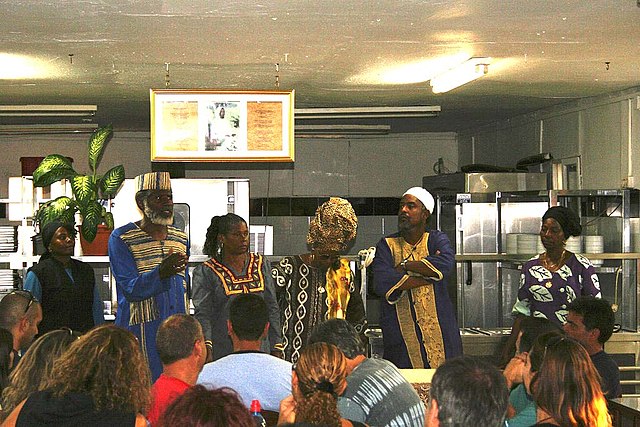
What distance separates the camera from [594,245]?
26.0 feet

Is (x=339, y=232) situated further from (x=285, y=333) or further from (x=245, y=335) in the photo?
(x=245, y=335)

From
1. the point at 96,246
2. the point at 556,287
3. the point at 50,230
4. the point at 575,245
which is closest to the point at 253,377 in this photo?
the point at 556,287

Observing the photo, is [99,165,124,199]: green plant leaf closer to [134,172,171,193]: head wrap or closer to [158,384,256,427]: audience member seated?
[134,172,171,193]: head wrap

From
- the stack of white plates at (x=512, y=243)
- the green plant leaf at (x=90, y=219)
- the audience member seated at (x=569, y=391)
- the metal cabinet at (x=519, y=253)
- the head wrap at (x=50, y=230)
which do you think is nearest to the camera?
the audience member seated at (x=569, y=391)

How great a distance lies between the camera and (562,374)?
3.18 meters

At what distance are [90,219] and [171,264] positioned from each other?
2.12m

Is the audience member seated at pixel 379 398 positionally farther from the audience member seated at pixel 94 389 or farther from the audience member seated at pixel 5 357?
the audience member seated at pixel 5 357

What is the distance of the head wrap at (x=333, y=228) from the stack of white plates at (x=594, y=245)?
3130mm

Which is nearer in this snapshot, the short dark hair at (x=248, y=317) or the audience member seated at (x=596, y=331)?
the short dark hair at (x=248, y=317)

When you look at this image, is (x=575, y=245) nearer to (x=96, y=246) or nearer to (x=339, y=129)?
(x=339, y=129)

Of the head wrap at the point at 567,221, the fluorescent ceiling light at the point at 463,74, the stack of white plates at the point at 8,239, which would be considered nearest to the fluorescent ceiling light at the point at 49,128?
the stack of white plates at the point at 8,239

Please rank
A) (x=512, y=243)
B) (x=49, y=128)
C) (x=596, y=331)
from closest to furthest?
(x=596, y=331)
(x=512, y=243)
(x=49, y=128)

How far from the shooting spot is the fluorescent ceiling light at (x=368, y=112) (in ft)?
26.9

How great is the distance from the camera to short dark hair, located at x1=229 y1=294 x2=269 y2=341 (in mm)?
4062
